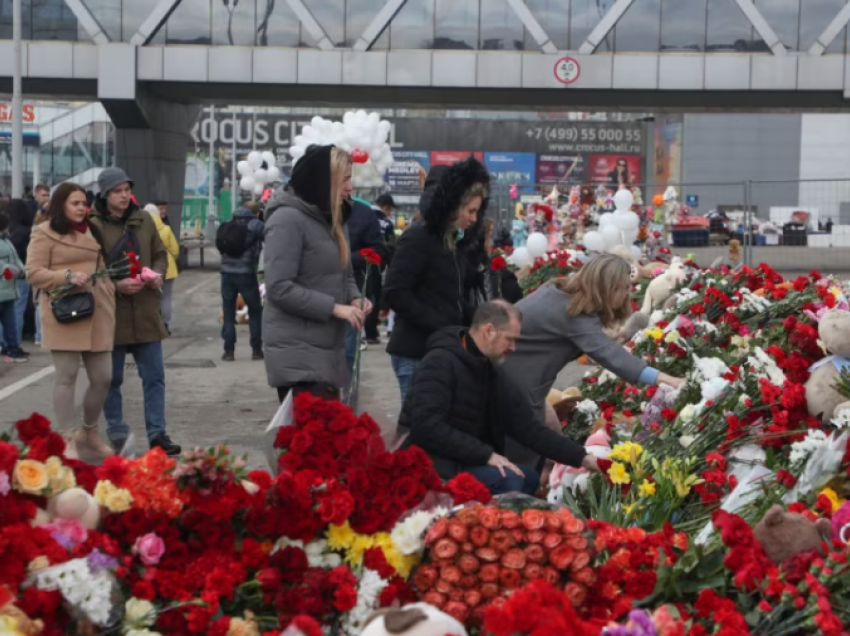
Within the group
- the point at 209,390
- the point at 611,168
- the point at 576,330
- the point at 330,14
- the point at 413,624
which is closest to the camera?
the point at 413,624

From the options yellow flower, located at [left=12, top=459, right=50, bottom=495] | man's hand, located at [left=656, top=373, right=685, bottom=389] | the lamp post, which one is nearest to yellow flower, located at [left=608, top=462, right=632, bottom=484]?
man's hand, located at [left=656, top=373, right=685, bottom=389]

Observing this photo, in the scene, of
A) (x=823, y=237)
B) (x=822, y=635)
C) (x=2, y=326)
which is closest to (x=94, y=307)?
(x=822, y=635)

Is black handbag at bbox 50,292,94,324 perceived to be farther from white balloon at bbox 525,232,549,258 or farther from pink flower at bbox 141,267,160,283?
white balloon at bbox 525,232,549,258

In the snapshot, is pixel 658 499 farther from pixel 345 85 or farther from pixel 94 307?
pixel 345 85

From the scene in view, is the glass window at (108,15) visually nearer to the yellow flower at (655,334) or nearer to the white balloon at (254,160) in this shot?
the white balloon at (254,160)

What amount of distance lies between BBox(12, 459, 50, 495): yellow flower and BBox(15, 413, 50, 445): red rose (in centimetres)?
21

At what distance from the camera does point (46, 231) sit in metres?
7.68

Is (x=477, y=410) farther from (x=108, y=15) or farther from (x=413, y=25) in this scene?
(x=108, y=15)

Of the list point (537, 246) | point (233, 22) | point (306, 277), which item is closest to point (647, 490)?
point (306, 277)

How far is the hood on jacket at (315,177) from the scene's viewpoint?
6.00 metres

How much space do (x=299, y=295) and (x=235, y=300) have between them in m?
8.18

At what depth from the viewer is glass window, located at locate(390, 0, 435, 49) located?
90.3 ft

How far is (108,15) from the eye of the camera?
27688 mm

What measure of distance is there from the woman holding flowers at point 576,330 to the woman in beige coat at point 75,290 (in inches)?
101
